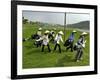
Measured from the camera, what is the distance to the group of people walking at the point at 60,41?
2041 mm

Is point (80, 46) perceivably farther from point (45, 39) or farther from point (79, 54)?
point (45, 39)

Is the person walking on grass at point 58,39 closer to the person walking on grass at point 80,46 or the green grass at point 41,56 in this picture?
the green grass at point 41,56

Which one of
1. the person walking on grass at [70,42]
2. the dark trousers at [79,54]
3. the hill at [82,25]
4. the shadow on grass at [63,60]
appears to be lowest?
the shadow on grass at [63,60]

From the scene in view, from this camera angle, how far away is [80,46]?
7.13 feet

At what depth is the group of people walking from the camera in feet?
6.70

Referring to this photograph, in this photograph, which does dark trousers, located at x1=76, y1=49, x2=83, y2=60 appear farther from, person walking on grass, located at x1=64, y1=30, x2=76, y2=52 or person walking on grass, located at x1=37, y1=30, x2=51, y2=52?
person walking on grass, located at x1=37, y1=30, x2=51, y2=52

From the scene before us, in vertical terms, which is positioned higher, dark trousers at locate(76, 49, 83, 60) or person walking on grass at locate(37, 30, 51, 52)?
person walking on grass at locate(37, 30, 51, 52)

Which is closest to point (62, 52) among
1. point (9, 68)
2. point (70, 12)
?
point (70, 12)

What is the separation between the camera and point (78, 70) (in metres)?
2.15

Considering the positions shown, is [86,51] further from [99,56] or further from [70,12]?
[70,12]

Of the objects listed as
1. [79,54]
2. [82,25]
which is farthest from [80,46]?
[82,25]

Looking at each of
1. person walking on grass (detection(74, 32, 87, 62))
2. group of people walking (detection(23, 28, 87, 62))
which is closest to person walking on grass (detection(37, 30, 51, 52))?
group of people walking (detection(23, 28, 87, 62))

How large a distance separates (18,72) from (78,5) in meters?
0.86

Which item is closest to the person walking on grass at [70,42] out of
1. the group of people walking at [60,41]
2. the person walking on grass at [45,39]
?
the group of people walking at [60,41]
